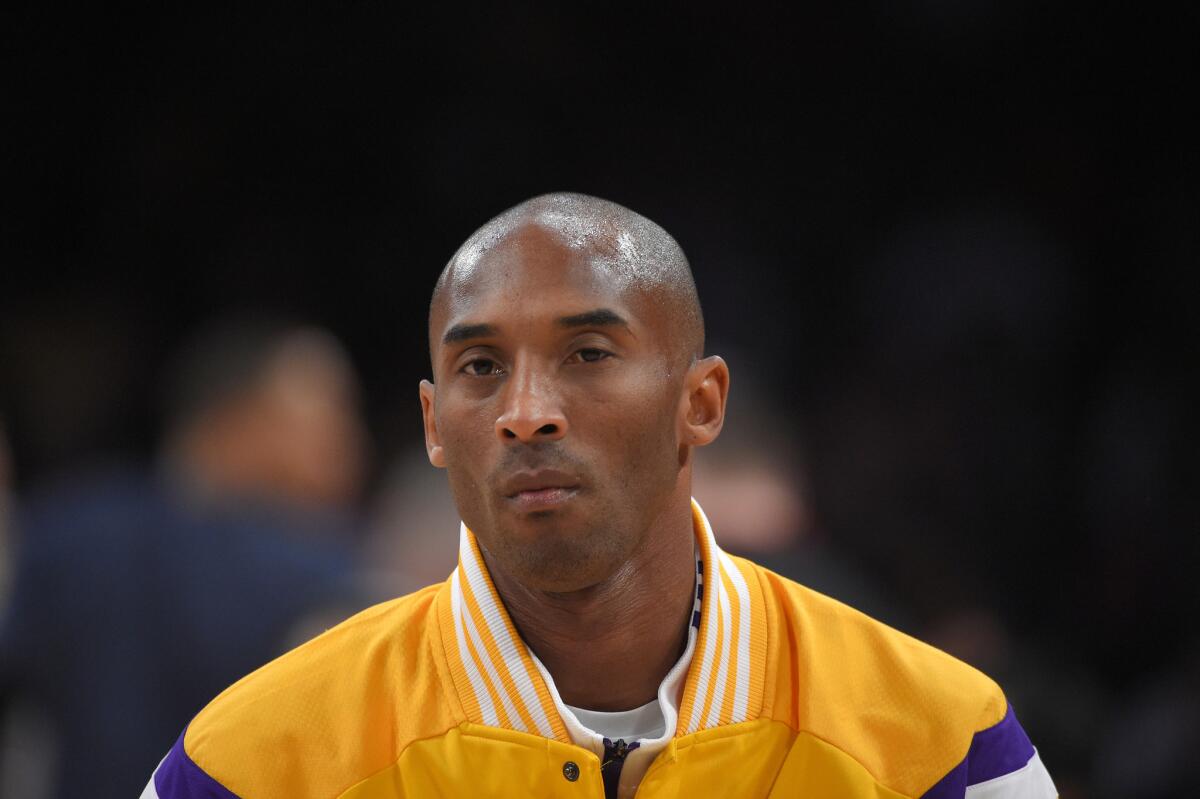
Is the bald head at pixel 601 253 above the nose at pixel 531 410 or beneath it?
above

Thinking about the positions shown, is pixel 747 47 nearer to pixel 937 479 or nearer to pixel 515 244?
pixel 937 479

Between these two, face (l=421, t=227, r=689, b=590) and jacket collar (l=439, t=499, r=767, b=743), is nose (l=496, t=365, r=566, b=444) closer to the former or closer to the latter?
face (l=421, t=227, r=689, b=590)

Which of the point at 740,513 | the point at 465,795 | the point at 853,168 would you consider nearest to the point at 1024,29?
the point at 853,168

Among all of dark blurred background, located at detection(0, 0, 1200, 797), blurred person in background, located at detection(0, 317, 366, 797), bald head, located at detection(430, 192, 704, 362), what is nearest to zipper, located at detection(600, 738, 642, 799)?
bald head, located at detection(430, 192, 704, 362)

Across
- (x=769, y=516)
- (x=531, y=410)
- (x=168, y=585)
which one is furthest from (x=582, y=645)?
(x=769, y=516)

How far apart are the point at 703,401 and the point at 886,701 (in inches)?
20.2

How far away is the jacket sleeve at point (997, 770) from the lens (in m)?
2.05

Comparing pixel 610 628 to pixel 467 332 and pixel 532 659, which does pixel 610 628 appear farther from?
pixel 467 332

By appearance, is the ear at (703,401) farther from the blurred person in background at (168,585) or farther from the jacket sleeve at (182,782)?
the blurred person in background at (168,585)

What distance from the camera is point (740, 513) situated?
3.50 m

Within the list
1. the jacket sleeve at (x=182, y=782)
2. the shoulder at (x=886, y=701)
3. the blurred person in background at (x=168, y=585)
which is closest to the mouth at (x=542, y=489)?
the shoulder at (x=886, y=701)

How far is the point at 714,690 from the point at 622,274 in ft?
2.00

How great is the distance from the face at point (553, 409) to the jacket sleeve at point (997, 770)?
57cm

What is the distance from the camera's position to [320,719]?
6.61 ft
